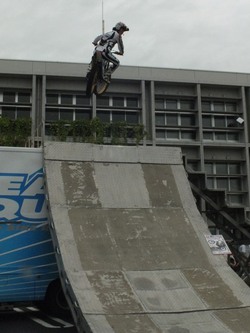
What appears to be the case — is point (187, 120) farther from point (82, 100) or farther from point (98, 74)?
point (98, 74)

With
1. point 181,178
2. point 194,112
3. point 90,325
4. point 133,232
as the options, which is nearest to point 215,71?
point 194,112

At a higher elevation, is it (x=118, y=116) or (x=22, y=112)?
(x=22, y=112)

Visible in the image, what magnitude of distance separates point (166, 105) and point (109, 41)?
59.5ft

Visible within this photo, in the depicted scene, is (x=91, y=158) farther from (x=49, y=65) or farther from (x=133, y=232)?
(x=49, y=65)

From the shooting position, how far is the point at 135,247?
8.50 metres

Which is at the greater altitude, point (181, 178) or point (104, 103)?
point (104, 103)

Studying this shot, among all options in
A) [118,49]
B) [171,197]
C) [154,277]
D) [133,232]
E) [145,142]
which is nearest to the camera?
[154,277]

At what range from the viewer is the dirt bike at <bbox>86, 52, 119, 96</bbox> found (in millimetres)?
17953

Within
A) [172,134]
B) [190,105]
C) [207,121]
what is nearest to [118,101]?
[172,134]

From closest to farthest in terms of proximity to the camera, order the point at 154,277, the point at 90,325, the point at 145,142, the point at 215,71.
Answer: the point at 90,325 < the point at 154,277 < the point at 145,142 < the point at 215,71

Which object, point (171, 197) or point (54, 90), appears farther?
point (54, 90)

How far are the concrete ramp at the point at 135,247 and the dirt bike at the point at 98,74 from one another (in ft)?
27.0

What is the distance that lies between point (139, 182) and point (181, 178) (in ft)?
3.61

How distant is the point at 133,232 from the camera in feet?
28.9
